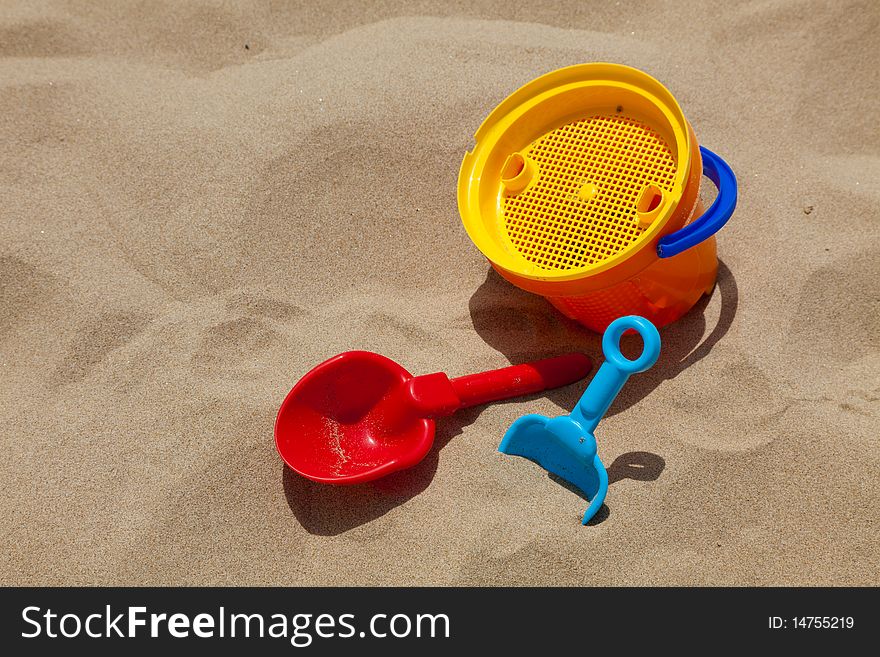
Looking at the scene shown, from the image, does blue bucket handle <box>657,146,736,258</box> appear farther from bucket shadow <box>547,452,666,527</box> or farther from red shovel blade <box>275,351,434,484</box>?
red shovel blade <box>275,351,434,484</box>

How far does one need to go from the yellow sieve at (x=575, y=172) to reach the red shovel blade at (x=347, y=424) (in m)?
0.30

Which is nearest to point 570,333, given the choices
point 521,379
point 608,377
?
point 521,379

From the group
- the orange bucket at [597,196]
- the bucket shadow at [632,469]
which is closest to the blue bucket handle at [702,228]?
the orange bucket at [597,196]

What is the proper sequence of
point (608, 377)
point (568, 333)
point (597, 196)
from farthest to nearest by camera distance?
point (568, 333), point (597, 196), point (608, 377)

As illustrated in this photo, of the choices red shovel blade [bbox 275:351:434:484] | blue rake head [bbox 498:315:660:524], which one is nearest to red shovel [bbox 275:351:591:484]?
red shovel blade [bbox 275:351:434:484]

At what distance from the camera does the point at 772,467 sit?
1510mm

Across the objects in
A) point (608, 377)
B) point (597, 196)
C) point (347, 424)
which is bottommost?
point (347, 424)

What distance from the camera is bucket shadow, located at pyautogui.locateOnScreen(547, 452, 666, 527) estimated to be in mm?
1527

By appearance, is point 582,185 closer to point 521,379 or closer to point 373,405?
point 521,379

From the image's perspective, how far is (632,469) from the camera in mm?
1545

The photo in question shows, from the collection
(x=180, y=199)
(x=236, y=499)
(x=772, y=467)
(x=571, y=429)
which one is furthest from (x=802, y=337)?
(x=180, y=199)

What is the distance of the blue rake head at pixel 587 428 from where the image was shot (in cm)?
145

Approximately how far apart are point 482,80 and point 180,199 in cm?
69

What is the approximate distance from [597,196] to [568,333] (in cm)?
29
